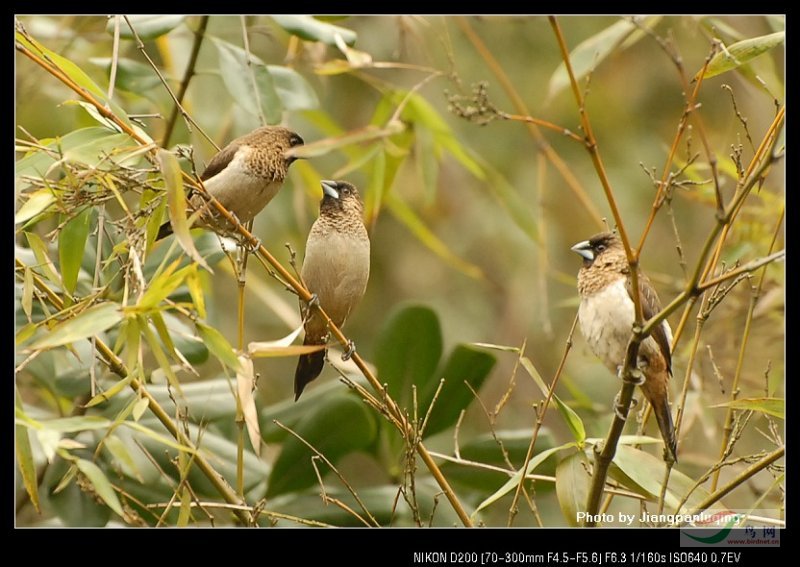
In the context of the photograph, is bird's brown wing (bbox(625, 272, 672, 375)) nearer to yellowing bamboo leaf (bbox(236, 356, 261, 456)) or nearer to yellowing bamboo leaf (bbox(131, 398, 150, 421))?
yellowing bamboo leaf (bbox(236, 356, 261, 456))

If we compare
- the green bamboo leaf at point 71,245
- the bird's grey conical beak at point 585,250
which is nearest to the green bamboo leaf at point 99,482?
the green bamboo leaf at point 71,245

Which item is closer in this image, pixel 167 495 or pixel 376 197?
pixel 167 495

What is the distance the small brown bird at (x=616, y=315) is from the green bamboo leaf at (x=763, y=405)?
0.43 m

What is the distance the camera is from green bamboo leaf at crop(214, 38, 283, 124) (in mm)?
2725

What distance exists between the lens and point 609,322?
2.62 meters

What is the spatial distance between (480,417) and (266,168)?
2742 mm

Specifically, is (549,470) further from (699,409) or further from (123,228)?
(123,228)

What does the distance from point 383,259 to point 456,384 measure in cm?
277

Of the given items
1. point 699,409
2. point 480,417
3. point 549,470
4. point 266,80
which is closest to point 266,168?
point 266,80

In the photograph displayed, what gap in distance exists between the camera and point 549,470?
2734 millimetres

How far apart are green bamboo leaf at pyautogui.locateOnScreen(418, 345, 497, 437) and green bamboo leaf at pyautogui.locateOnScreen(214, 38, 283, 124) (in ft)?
2.74

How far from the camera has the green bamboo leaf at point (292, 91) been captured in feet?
9.20

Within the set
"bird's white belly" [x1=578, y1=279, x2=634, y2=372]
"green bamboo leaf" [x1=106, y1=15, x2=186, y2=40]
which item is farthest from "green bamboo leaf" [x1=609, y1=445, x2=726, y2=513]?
"green bamboo leaf" [x1=106, y1=15, x2=186, y2=40]

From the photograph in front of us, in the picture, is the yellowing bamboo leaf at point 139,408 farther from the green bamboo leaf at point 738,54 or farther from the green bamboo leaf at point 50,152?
the green bamboo leaf at point 738,54
